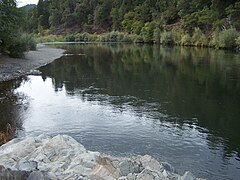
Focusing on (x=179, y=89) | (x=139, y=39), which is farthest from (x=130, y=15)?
(x=179, y=89)

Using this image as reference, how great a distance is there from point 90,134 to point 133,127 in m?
2.30

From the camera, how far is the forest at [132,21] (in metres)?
66.8

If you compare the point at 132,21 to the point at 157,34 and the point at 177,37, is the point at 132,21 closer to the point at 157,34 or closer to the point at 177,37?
the point at 157,34

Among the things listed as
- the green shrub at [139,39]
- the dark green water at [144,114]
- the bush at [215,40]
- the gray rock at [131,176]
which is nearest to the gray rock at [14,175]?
the gray rock at [131,176]

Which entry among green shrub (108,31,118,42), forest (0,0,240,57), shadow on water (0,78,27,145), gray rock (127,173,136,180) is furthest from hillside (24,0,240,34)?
gray rock (127,173,136,180)

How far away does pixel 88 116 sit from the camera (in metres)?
19.5

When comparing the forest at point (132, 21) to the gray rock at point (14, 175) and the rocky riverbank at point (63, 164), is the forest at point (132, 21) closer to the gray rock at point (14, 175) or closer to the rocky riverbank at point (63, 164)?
the rocky riverbank at point (63, 164)

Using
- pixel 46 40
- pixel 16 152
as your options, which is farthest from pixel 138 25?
pixel 16 152

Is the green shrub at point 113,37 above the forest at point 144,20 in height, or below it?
below

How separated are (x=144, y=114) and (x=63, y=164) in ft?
35.6

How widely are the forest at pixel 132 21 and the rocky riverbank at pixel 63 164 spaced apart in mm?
29915

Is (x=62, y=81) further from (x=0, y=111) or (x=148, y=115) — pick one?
(x=148, y=115)

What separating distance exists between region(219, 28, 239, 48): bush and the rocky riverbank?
2380 inches

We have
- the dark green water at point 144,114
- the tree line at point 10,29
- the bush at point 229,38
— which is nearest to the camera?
the dark green water at point 144,114
